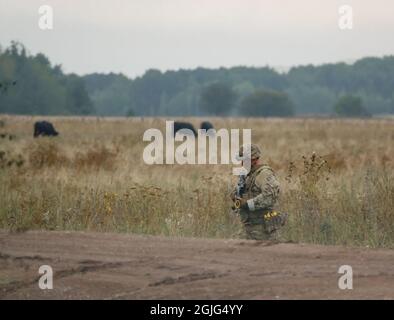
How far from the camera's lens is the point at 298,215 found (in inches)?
410

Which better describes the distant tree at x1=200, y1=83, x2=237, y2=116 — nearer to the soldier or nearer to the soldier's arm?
the soldier

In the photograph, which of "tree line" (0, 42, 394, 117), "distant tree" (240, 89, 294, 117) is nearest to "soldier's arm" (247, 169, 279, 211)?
"tree line" (0, 42, 394, 117)

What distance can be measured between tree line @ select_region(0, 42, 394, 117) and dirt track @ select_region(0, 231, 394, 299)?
258 ft

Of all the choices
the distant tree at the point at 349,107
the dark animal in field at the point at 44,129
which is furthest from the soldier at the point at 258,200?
the distant tree at the point at 349,107

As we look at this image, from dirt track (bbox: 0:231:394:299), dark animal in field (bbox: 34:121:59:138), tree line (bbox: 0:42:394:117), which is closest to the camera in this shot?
dirt track (bbox: 0:231:394:299)

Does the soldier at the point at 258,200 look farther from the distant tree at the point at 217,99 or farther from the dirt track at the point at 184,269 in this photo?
the distant tree at the point at 217,99

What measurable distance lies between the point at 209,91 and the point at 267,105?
28.4ft

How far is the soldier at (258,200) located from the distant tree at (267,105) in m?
111

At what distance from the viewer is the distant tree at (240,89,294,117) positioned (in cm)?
12006

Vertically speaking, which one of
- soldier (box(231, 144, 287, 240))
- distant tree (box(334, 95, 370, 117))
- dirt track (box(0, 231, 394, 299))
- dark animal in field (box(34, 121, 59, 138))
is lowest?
dirt track (box(0, 231, 394, 299))

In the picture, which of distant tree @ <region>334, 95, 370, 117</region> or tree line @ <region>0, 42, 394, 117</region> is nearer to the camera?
tree line @ <region>0, 42, 394, 117</region>

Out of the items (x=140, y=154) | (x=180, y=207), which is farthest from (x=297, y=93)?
(x=180, y=207)

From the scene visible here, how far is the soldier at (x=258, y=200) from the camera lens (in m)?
9.07
